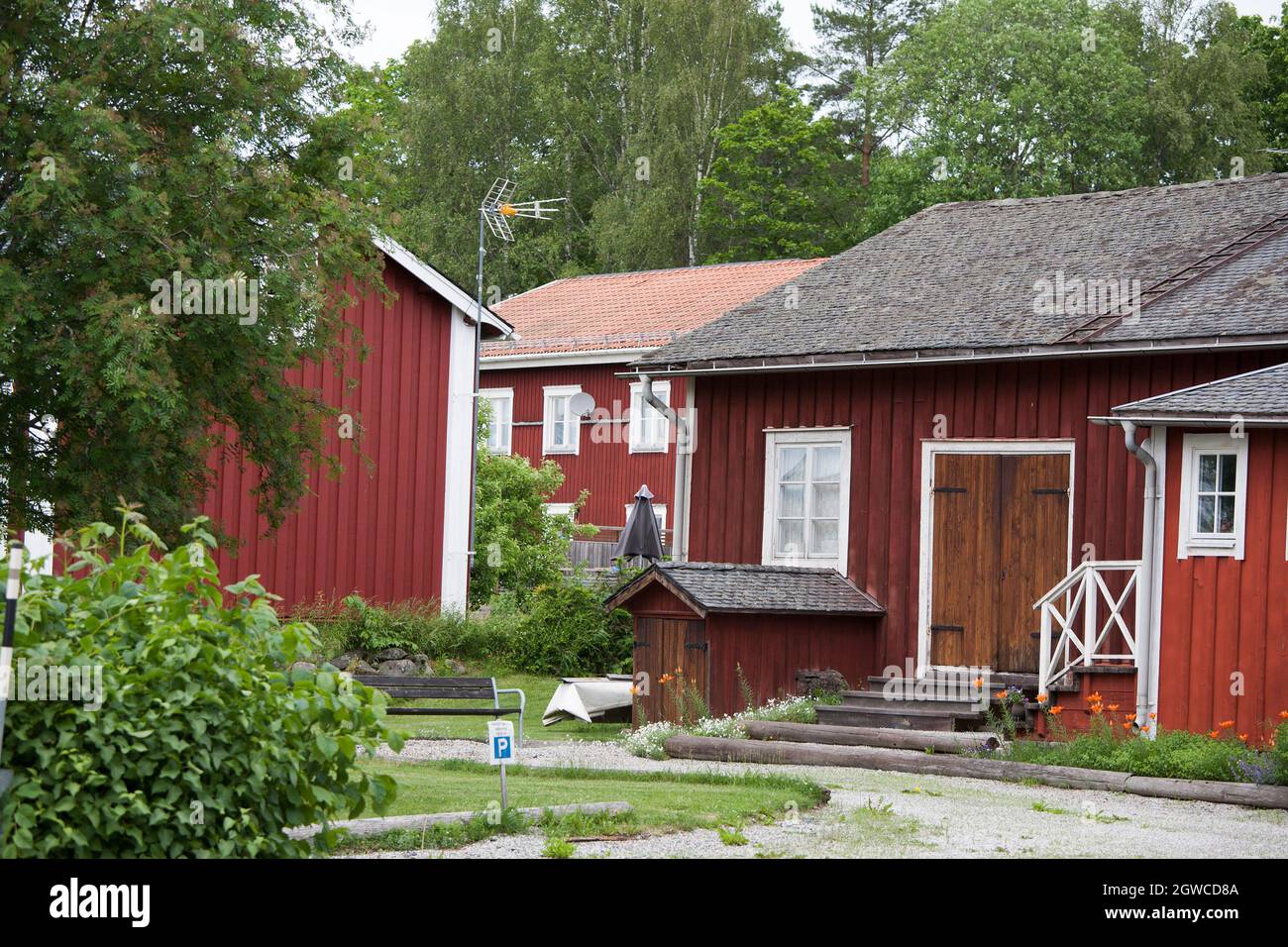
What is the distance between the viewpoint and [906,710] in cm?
1628

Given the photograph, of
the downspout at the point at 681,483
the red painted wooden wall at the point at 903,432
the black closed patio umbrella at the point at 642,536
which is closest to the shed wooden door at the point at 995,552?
the red painted wooden wall at the point at 903,432

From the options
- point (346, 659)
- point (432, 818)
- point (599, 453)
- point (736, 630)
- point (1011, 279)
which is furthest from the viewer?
point (599, 453)

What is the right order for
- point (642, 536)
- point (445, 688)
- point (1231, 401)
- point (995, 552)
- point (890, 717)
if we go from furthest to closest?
1. point (642, 536)
2. point (995, 552)
3. point (890, 717)
4. point (445, 688)
5. point (1231, 401)

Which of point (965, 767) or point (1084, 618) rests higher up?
point (1084, 618)

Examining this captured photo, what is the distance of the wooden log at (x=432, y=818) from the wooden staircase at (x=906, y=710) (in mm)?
6078

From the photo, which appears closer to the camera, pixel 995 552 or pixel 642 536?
pixel 995 552

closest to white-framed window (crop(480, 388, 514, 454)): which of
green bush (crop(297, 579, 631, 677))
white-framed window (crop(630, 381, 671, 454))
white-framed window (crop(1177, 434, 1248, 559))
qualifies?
white-framed window (crop(630, 381, 671, 454))

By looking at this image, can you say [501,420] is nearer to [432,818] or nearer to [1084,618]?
[1084,618]

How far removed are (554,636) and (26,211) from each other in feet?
37.8

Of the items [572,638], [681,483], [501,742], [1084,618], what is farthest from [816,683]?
[501,742]

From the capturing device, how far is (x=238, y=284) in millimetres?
13219

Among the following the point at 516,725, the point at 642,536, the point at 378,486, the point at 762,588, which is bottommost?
the point at 516,725

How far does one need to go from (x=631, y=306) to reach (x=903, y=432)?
18.7 m
